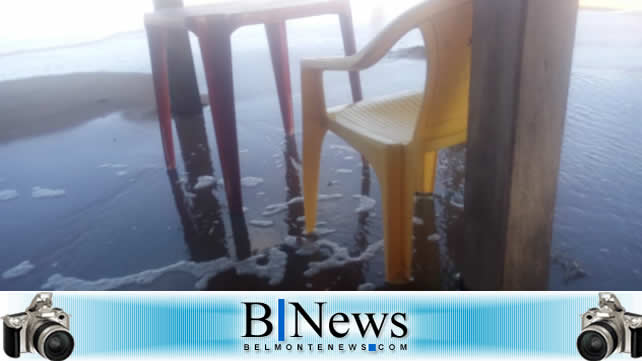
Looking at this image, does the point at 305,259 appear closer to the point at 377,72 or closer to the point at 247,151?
the point at 247,151

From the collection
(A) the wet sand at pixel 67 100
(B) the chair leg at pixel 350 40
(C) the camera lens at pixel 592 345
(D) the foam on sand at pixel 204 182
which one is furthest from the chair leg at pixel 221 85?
(A) the wet sand at pixel 67 100

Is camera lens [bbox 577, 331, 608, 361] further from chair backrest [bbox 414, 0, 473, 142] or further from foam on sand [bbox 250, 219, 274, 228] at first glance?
foam on sand [bbox 250, 219, 274, 228]

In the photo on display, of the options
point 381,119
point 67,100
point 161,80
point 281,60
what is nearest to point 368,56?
point 381,119

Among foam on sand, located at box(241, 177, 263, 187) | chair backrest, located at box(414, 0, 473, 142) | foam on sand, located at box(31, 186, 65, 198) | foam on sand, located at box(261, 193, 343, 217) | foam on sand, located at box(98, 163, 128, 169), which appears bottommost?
foam on sand, located at box(31, 186, 65, 198)


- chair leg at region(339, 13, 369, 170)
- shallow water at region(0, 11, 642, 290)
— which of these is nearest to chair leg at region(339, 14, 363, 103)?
chair leg at region(339, 13, 369, 170)

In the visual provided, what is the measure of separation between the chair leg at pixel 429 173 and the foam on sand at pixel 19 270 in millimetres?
1467

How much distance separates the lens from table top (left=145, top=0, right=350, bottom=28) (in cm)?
170

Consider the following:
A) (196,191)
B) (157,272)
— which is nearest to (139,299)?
(157,272)

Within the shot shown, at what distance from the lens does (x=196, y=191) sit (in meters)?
2.20

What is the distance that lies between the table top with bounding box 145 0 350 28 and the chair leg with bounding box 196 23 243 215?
55 mm

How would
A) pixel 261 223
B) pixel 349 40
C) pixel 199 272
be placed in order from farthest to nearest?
pixel 349 40 < pixel 261 223 < pixel 199 272

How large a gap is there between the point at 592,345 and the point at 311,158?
955 millimetres

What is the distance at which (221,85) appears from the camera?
172 cm

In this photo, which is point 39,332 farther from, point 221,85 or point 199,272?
point 221,85
